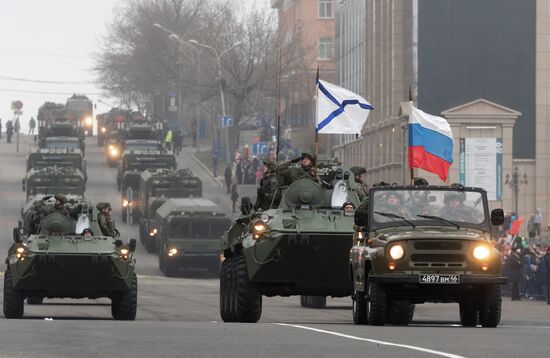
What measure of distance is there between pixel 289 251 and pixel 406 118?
5562cm

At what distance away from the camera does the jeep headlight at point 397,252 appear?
21344 mm

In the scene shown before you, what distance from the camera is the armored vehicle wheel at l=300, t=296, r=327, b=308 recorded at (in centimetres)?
3659

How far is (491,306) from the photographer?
2178 cm

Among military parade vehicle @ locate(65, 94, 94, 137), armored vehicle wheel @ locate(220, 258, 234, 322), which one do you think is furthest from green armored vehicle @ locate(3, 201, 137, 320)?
military parade vehicle @ locate(65, 94, 94, 137)

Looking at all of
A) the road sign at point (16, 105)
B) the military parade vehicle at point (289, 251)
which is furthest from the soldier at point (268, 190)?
the road sign at point (16, 105)

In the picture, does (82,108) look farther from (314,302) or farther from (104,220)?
(104,220)

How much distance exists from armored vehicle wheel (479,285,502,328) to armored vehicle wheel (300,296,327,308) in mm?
14647

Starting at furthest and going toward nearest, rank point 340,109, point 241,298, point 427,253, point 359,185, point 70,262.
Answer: point 340,109
point 70,262
point 359,185
point 241,298
point 427,253

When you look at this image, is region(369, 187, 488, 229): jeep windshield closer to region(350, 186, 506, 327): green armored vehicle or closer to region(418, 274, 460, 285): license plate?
region(350, 186, 506, 327): green armored vehicle

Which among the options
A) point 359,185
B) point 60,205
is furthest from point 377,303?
point 60,205

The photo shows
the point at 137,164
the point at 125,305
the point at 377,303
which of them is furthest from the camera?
the point at 137,164

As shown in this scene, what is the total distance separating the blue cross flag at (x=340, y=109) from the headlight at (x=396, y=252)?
10786 millimetres

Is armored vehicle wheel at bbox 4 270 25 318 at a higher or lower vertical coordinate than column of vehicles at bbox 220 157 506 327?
lower

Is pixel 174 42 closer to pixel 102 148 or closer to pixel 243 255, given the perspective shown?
pixel 102 148
